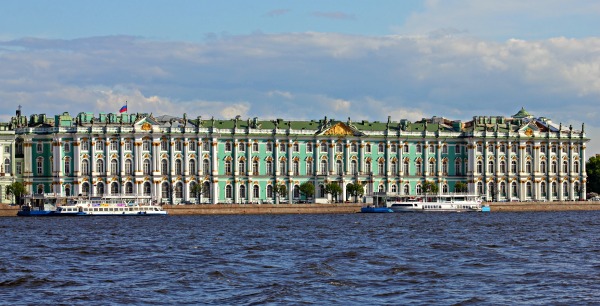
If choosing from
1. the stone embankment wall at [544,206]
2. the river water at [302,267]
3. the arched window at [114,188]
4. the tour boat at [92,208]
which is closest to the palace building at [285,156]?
the arched window at [114,188]

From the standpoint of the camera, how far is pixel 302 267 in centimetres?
3684

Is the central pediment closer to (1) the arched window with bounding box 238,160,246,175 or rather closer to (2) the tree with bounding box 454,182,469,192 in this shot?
(1) the arched window with bounding box 238,160,246,175

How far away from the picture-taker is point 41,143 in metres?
91.6

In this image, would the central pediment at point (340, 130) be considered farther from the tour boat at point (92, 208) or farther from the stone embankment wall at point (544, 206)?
the tour boat at point (92, 208)

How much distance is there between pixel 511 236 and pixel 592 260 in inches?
538

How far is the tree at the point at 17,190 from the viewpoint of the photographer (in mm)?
88250

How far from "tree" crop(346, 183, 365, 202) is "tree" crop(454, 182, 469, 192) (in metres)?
8.29

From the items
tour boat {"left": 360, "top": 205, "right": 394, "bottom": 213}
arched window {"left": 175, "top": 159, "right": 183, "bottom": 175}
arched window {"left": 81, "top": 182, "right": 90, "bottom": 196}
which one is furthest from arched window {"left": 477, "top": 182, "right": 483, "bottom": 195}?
arched window {"left": 81, "top": 182, "right": 90, "bottom": 196}

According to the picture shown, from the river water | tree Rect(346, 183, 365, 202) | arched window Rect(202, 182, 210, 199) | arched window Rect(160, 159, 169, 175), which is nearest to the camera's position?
the river water

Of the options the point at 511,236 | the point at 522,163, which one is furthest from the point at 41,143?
the point at 511,236

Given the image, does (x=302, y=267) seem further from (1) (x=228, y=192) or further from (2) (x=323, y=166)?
(2) (x=323, y=166)

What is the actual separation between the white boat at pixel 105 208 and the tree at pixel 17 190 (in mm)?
3468

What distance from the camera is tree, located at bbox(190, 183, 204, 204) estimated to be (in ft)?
301

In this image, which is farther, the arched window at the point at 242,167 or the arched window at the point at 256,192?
the arched window at the point at 242,167
